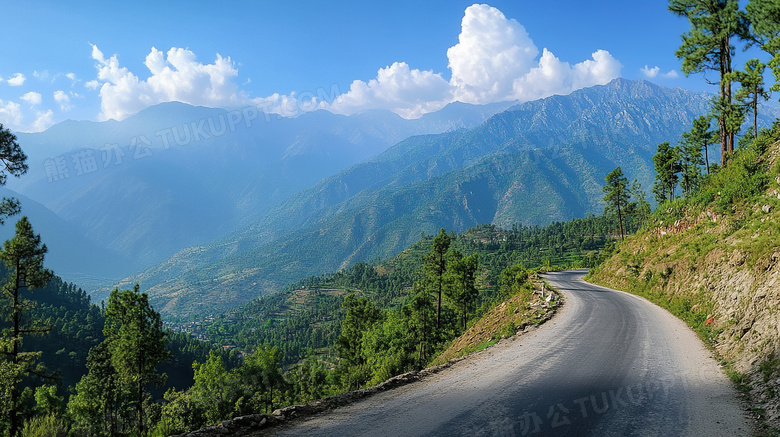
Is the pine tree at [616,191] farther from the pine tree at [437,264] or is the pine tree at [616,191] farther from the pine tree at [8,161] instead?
the pine tree at [8,161]

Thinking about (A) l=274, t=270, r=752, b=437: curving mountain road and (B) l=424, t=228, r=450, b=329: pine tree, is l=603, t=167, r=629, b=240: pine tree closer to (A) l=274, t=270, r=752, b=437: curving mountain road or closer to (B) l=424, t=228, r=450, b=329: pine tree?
(B) l=424, t=228, r=450, b=329: pine tree

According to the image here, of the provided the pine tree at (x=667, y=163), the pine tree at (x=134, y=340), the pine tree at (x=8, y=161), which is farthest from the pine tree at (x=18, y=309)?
the pine tree at (x=667, y=163)

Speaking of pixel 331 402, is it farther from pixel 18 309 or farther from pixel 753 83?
pixel 753 83

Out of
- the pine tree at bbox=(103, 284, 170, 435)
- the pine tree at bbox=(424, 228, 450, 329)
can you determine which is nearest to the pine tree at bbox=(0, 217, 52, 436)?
the pine tree at bbox=(103, 284, 170, 435)

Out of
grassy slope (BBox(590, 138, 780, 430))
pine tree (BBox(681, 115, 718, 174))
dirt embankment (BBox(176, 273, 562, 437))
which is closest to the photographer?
dirt embankment (BBox(176, 273, 562, 437))

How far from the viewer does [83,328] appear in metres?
134

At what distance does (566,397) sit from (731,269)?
15.1 metres

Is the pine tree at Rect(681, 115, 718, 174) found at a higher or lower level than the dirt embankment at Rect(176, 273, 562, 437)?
higher

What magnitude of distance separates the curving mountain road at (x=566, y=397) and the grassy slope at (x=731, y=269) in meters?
0.81

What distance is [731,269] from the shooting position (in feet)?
58.0

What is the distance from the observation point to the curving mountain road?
7816mm

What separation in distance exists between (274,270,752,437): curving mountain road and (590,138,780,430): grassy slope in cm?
81

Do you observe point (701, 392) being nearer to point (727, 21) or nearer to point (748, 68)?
point (727, 21)

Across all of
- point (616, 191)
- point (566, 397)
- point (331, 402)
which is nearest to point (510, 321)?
point (566, 397)
